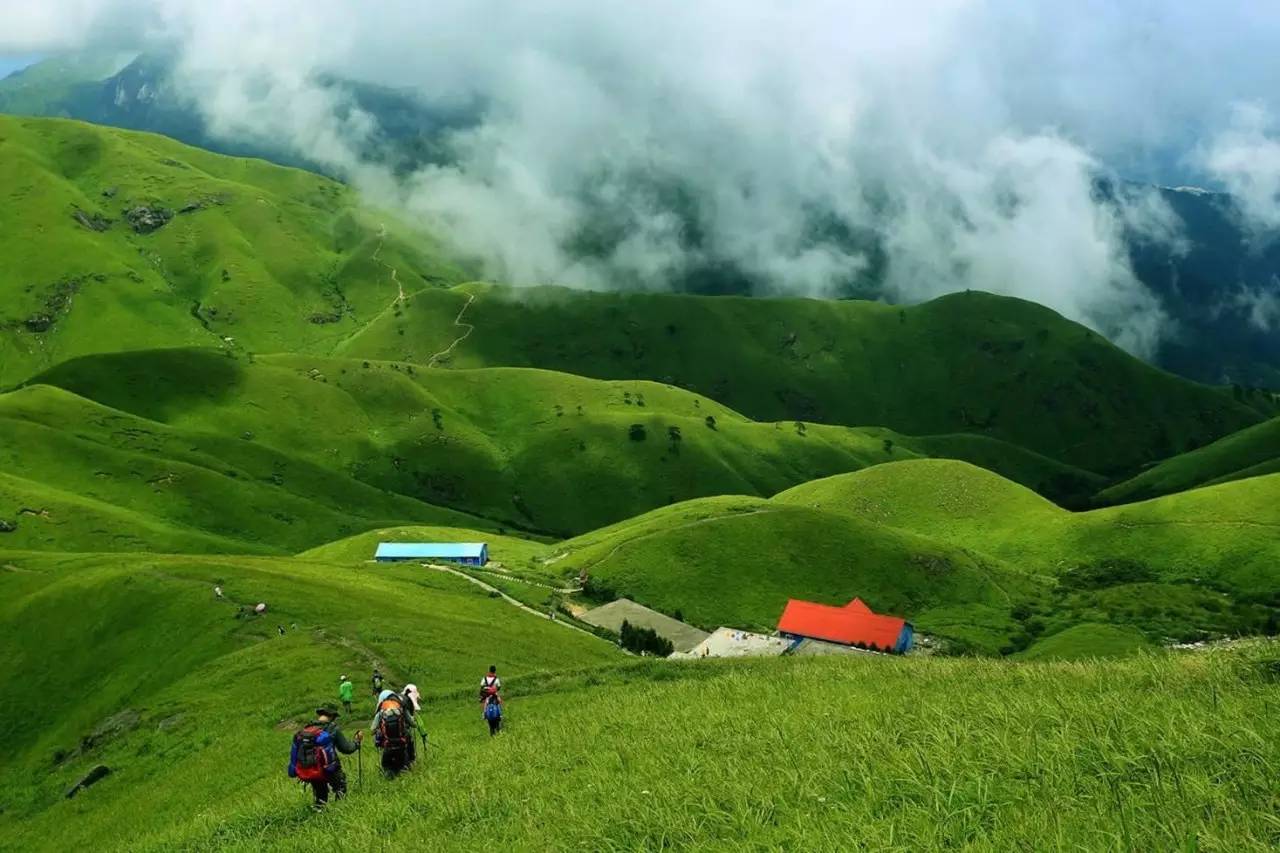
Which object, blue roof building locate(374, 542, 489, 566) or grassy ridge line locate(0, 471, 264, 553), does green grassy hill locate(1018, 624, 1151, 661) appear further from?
grassy ridge line locate(0, 471, 264, 553)

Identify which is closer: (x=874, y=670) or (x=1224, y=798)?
(x=1224, y=798)

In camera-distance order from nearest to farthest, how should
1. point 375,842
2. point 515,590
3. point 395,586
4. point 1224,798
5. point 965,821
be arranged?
1. point 1224,798
2. point 965,821
3. point 375,842
4. point 395,586
5. point 515,590

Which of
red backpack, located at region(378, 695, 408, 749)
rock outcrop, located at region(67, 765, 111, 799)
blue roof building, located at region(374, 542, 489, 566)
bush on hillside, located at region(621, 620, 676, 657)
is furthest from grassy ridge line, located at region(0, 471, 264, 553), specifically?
Answer: red backpack, located at region(378, 695, 408, 749)

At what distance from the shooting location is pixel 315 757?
23516 mm

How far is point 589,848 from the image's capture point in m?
13.2

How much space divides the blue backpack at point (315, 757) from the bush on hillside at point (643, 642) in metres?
74.6

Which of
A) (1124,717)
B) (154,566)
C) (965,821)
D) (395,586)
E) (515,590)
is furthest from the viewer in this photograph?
(515,590)

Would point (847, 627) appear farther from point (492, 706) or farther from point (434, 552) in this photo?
point (492, 706)

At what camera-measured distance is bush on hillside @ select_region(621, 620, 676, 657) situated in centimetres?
9869

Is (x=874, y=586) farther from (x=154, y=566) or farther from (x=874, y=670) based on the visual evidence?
(x=874, y=670)

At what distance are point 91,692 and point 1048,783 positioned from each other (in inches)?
2489

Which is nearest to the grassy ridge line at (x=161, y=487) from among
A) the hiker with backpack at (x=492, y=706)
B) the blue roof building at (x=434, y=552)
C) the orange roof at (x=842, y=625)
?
the blue roof building at (x=434, y=552)

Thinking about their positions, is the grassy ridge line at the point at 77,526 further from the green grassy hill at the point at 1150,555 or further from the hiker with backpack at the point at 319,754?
the hiker with backpack at the point at 319,754

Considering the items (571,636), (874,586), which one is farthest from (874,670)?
(874,586)
